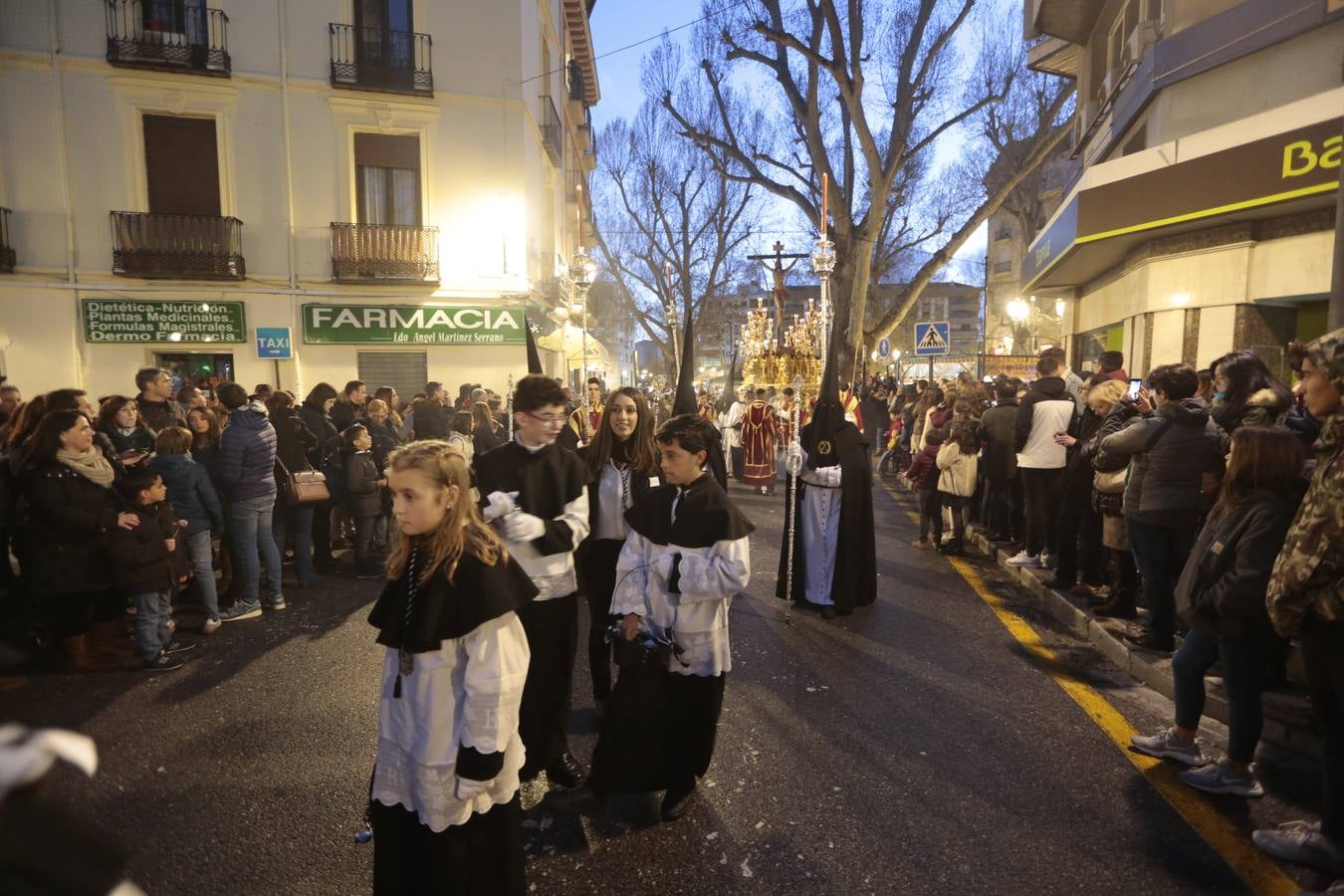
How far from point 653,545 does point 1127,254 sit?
43.7ft

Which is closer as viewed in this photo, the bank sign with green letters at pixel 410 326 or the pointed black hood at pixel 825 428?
the pointed black hood at pixel 825 428

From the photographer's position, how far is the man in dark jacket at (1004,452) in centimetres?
764

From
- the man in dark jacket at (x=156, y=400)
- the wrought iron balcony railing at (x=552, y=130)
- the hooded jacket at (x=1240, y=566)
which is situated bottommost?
the hooded jacket at (x=1240, y=566)

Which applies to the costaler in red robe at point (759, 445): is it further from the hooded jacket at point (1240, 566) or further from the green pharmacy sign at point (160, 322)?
the green pharmacy sign at point (160, 322)

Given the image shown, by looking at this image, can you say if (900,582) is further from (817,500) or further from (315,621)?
(315,621)

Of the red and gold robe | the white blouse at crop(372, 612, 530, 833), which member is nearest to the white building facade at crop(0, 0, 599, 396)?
the red and gold robe

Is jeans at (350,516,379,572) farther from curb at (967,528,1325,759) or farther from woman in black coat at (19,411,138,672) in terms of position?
curb at (967,528,1325,759)

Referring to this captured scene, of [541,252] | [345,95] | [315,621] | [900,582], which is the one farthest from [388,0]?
[900,582]

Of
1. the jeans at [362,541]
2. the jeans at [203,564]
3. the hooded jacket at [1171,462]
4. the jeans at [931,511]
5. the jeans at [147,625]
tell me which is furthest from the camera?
the jeans at [931,511]

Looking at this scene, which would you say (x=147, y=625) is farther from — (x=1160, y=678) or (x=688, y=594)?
(x=1160, y=678)

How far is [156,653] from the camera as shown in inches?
196

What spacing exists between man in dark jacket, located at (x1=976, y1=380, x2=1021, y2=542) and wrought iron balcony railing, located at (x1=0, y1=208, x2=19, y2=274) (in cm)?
1800

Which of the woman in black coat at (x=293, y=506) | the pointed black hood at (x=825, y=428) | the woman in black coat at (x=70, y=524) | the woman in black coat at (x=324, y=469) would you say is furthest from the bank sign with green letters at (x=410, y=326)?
the woman in black coat at (x=70, y=524)

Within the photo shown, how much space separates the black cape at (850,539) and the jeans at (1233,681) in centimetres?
269
